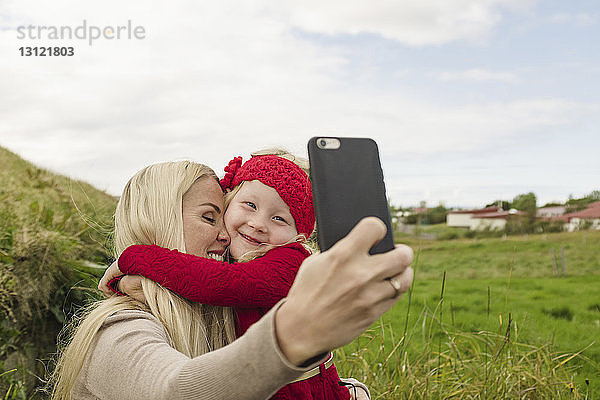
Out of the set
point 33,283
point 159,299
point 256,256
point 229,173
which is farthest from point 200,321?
point 33,283

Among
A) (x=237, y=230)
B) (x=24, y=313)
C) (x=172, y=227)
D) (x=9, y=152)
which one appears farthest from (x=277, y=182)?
(x=9, y=152)

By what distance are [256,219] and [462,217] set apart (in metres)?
8.85

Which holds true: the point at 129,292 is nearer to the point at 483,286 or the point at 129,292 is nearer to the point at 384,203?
the point at 384,203

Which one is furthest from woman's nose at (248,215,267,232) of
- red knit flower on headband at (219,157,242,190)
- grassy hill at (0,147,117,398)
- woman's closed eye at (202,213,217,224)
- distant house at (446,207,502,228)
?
distant house at (446,207,502,228)

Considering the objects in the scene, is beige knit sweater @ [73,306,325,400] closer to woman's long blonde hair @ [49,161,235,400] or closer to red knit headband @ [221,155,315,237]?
woman's long blonde hair @ [49,161,235,400]

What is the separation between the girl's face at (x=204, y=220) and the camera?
5.71ft

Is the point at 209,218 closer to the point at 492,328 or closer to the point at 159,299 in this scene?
the point at 159,299

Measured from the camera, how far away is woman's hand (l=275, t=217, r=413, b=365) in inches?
34.4

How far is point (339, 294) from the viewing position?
877 mm

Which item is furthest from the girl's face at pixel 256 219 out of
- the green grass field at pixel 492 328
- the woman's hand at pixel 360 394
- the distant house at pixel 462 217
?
the distant house at pixel 462 217

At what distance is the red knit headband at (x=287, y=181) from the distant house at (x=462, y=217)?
8.16 meters

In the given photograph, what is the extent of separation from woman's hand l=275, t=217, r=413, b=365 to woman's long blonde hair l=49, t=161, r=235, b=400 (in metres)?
0.68

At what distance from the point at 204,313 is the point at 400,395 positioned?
2.12 meters

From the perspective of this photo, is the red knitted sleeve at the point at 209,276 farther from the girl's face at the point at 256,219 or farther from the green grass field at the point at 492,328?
the green grass field at the point at 492,328
